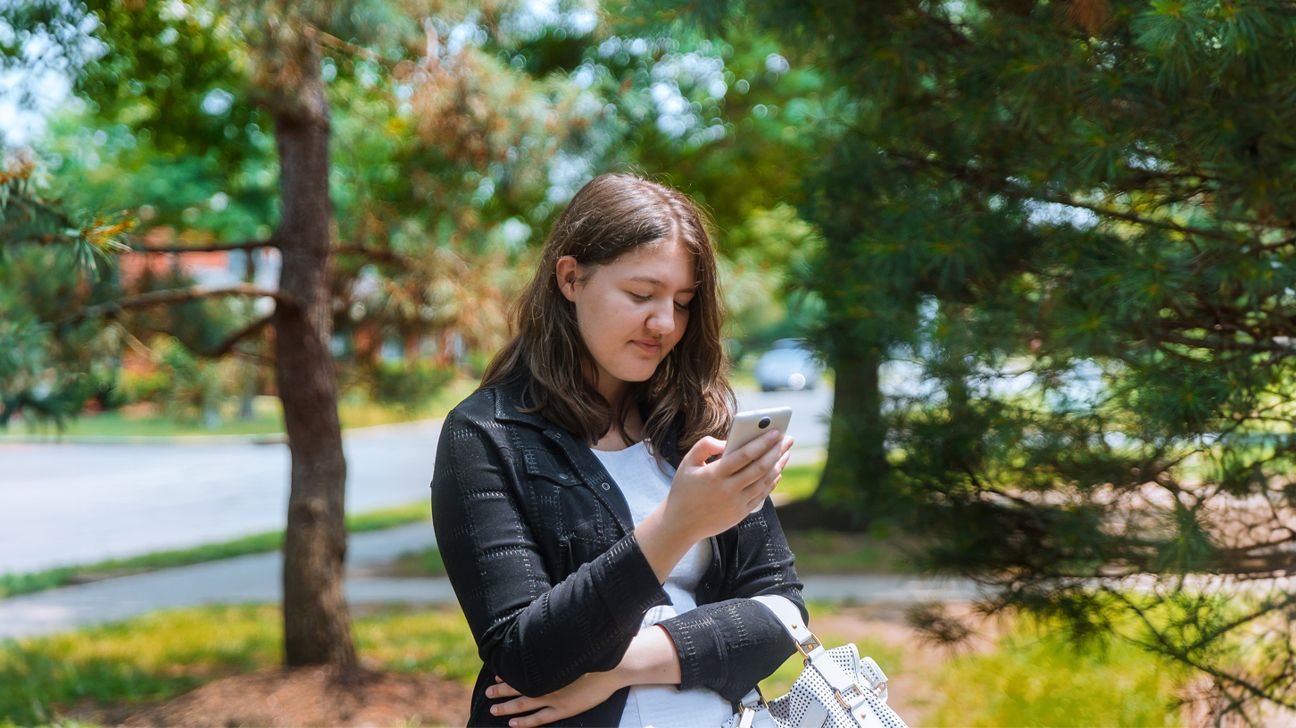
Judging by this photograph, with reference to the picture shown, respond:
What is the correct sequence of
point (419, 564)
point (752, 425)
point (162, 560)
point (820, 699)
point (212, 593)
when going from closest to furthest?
point (752, 425)
point (820, 699)
point (212, 593)
point (419, 564)
point (162, 560)

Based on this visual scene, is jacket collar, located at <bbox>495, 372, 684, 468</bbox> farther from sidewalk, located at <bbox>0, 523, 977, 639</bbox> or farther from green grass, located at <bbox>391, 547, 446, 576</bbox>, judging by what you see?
green grass, located at <bbox>391, 547, 446, 576</bbox>

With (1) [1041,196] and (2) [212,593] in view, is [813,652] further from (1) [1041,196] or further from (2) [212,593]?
(2) [212,593]

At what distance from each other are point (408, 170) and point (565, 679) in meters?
5.43

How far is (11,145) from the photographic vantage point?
4.38 meters

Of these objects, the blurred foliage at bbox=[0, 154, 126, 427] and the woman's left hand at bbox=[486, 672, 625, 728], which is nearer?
the woman's left hand at bbox=[486, 672, 625, 728]

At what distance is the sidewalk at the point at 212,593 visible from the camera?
7141 mm

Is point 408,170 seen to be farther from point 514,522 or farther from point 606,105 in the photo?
A: point 514,522

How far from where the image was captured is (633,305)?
5.44 feet

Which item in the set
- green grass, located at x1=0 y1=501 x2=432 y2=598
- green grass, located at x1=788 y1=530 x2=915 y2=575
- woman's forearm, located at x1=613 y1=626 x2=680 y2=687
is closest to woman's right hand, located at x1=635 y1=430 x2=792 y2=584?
woman's forearm, located at x1=613 y1=626 x2=680 y2=687

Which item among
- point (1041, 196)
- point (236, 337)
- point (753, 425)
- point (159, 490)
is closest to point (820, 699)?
point (753, 425)

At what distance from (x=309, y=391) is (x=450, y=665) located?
1.45 metres

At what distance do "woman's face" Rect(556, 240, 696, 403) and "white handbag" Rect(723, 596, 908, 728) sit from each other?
388 millimetres

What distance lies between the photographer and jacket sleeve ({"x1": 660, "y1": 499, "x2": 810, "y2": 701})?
154cm

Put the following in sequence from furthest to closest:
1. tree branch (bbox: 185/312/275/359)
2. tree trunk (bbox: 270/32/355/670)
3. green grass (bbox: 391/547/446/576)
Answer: green grass (bbox: 391/547/446/576)
tree branch (bbox: 185/312/275/359)
tree trunk (bbox: 270/32/355/670)
